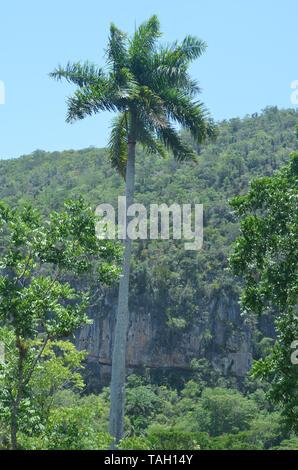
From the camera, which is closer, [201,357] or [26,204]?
[26,204]

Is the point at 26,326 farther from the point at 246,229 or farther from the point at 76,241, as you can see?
the point at 246,229

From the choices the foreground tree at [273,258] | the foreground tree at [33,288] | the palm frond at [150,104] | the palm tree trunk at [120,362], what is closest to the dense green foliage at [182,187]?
the palm frond at [150,104]

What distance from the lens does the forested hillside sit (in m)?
37.4

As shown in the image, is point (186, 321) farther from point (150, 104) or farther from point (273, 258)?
point (273, 258)

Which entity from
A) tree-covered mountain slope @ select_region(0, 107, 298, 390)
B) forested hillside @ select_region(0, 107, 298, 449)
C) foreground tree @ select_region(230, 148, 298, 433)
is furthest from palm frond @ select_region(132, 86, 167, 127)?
tree-covered mountain slope @ select_region(0, 107, 298, 390)

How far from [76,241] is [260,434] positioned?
Answer: 30.3 meters

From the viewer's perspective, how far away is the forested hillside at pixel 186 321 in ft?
123

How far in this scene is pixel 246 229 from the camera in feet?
30.1

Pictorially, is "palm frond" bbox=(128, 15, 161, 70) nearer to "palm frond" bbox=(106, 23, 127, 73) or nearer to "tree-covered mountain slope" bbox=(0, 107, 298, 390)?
"palm frond" bbox=(106, 23, 127, 73)

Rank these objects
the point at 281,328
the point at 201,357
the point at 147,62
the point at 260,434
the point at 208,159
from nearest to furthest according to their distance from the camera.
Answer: the point at 281,328
the point at 147,62
the point at 260,434
the point at 201,357
the point at 208,159

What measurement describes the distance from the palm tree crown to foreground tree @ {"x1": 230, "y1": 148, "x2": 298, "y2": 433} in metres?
2.27

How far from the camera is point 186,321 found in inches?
2130

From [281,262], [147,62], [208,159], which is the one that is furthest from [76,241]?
[208,159]
